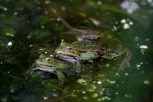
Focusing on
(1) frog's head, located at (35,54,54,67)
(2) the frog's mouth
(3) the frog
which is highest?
(3) the frog

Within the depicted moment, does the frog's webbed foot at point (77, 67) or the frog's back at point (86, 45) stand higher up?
the frog's back at point (86, 45)

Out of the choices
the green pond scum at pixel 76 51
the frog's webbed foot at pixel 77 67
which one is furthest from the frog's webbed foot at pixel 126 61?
the frog's webbed foot at pixel 77 67

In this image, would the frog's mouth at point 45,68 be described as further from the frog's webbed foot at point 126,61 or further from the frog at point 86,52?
the frog's webbed foot at point 126,61

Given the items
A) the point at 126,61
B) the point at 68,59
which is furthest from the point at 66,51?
the point at 126,61

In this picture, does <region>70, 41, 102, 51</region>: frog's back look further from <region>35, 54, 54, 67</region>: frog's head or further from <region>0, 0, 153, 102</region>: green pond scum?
<region>35, 54, 54, 67</region>: frog's head

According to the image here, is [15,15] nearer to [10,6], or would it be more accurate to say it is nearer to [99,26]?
[10,6]

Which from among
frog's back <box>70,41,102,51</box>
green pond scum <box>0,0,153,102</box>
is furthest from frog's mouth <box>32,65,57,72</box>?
frog's back <box>70,41,102,51</box>

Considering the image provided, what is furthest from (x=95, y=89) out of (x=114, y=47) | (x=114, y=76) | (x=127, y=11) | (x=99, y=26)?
(x=127, y=11)

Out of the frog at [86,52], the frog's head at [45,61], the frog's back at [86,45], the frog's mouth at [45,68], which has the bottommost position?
the frog's mouth at [45,68]
